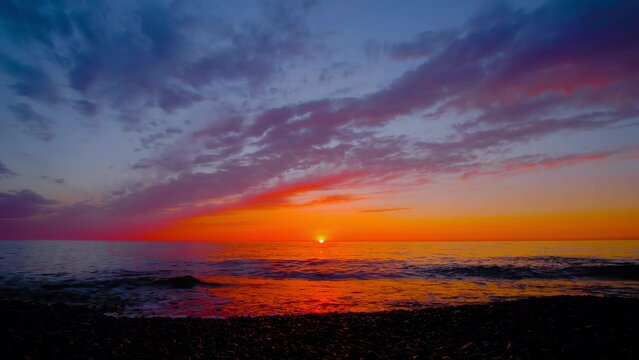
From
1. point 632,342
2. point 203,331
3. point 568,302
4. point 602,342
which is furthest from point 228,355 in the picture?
point 568,302

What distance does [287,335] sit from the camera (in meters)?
12.7

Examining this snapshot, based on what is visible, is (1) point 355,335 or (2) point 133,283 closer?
(1) point 355,335

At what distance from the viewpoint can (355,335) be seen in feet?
40.8

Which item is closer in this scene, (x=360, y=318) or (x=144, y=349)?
(x=144, y=349)

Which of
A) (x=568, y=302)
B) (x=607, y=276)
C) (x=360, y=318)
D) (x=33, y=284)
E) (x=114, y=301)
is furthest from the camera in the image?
(x=607, y=276)

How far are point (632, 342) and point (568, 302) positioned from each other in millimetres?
8159

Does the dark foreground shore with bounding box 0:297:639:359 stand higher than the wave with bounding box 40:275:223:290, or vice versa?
the dark foreground shore with bounding box 0:297:639:359

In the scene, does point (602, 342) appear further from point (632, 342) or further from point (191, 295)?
point (191, 295)

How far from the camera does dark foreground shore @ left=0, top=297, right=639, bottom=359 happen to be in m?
10.1

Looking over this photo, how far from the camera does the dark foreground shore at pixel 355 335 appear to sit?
10.1 meters

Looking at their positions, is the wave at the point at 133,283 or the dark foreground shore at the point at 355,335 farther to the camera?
the wave at the point at 133,283

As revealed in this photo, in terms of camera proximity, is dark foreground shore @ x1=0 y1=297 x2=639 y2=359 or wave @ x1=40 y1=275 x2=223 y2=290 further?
wave @ x1=40 y1=275 x2=223 y2=290

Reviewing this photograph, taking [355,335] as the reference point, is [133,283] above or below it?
below

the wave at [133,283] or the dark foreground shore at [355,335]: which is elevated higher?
the dark foreground shore at [355,335]
